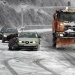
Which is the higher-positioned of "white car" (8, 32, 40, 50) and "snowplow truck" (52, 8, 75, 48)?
"snowplow truck" (52, 8, 75, 48)

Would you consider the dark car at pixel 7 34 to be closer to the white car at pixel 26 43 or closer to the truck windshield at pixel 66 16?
the white car at pixel 26 43

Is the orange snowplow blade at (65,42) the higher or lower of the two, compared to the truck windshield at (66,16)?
lower

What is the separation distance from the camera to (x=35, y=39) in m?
25.3

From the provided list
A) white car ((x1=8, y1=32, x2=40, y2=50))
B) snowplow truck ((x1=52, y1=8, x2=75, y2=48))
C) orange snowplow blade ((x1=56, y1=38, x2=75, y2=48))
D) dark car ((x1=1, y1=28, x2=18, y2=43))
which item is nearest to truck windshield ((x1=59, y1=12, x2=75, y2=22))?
snowplow truck ((x1=52, y1=8, x2=75, y2=48))

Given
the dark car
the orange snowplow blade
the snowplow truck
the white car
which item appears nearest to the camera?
the white car

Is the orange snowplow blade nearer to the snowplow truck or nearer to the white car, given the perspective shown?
the snowplow truck

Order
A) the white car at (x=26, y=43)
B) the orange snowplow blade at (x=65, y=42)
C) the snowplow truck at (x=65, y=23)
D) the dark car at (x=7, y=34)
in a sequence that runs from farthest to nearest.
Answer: the dark car at (x=7, y=34) → the orange snowplow blade at (x=65, y=42) → the snowplow truck at (x=65, y=23) → the white car at (x=26, y=43)

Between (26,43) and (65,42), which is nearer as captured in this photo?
(26,43)

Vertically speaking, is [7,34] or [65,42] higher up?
[7,34]

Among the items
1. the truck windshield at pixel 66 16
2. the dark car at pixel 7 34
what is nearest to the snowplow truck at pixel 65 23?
the truck windshield at pixel 66 16

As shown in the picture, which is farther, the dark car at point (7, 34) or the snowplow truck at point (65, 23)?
the dark car at point (7, 34)

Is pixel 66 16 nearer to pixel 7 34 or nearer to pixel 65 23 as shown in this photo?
pixel 65 23

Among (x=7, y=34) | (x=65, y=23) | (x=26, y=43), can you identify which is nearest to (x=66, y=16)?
(x=65, y=23)

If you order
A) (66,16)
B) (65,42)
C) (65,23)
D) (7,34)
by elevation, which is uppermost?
(66,16)
